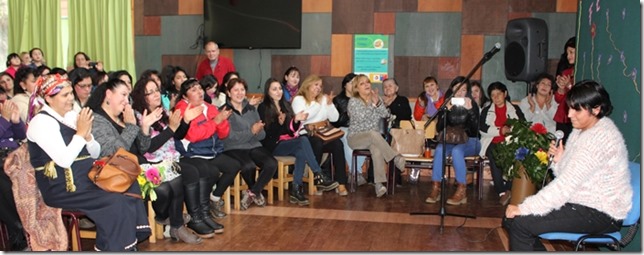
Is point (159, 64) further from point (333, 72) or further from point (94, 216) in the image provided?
point (94, 216)

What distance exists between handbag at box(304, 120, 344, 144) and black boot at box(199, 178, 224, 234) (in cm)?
159

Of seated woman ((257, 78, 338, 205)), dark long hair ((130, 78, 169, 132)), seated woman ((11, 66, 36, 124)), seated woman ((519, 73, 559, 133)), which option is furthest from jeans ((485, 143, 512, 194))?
seated woman ((11, 66, 36, 124))

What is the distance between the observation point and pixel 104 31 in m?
7.80

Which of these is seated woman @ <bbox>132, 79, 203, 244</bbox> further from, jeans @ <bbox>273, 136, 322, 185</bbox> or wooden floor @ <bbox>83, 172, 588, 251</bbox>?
jeans @ <bbox>273, 136, 322, 185</bbox>

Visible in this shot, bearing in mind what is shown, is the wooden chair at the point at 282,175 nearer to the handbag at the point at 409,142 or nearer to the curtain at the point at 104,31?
the handbag at the point at 409,142

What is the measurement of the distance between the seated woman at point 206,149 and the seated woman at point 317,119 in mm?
1189

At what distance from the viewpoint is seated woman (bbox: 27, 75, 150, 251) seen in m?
3.16

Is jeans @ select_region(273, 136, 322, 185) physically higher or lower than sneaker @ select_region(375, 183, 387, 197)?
higher

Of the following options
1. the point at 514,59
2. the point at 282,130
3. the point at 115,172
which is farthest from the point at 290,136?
the point at 115,172

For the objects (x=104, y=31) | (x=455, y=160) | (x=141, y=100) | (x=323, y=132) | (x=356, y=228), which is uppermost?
(x=104, y=31)

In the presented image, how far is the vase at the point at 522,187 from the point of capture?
485cm

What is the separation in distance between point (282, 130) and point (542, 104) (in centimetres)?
262

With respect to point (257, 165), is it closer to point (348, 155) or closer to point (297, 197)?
point (297, 197)

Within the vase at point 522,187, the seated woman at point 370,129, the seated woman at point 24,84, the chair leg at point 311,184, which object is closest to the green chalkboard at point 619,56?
the vase at point 522,187
